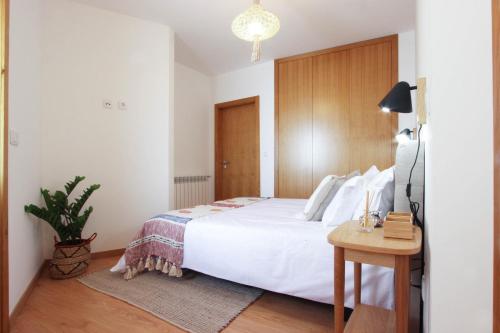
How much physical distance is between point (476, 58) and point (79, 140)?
309cm

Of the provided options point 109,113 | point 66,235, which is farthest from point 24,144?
point 109,113

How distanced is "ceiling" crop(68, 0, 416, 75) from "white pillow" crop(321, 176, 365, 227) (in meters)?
2.05

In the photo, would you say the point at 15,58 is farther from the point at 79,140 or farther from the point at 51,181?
the point at 51,181

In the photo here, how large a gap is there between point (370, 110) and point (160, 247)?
3.00 m

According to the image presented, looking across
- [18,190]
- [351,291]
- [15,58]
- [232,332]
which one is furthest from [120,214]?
[351,291]

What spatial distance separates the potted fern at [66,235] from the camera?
7.24 feet

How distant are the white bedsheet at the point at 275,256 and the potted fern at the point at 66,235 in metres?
1.04

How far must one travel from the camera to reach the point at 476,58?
2.04 ft

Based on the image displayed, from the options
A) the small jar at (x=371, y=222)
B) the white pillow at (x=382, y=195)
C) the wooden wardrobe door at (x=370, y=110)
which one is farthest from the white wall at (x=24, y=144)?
the wooden wardrobe door at (x=370, y=110)

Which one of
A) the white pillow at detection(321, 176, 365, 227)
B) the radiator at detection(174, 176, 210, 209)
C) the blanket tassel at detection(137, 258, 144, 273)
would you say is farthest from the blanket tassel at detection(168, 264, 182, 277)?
the radiator at detection(174, 176, 210, 209)

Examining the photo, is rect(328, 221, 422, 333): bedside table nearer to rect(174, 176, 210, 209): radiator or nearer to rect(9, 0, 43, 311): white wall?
rect(9, 0, 43, 311): white wall

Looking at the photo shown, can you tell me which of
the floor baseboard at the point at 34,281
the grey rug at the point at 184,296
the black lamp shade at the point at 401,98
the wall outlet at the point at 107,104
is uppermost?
the wall outlet at the point at 107,104

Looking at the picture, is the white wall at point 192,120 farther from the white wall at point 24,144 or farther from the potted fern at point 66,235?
the white wall at point 24,144

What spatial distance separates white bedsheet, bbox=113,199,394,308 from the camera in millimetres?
1441
